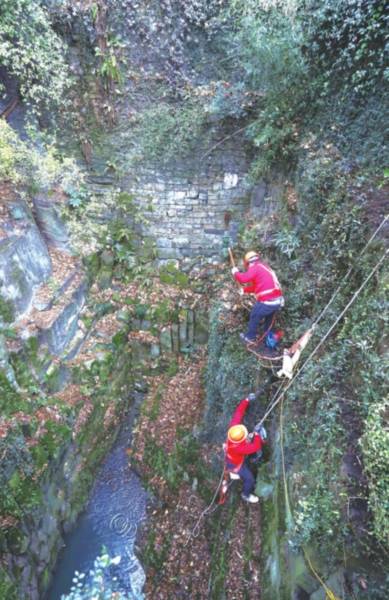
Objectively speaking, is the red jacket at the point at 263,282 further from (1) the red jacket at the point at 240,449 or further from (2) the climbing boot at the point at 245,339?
(1) the red jacket at the point at 240,449

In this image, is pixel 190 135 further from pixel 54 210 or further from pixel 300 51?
pixel 54 210

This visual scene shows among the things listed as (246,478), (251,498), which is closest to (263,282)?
(246,478)

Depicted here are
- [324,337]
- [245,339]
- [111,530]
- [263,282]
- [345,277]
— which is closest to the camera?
[324,337]

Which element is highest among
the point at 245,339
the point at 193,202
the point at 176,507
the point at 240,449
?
the point at 193,202

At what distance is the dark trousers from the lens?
546 centimetres

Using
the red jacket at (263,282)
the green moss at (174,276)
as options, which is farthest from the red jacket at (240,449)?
the green moss at (174,276)

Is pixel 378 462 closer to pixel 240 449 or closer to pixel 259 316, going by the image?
pixel 240 449

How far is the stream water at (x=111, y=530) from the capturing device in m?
6.60

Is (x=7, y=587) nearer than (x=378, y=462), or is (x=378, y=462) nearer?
(x=378, y=462)

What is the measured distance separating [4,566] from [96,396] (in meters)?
3.29

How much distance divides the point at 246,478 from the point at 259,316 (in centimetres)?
239

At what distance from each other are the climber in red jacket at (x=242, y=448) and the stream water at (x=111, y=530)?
10.4 feet

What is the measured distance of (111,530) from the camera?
7.22m

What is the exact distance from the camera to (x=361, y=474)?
317cm
